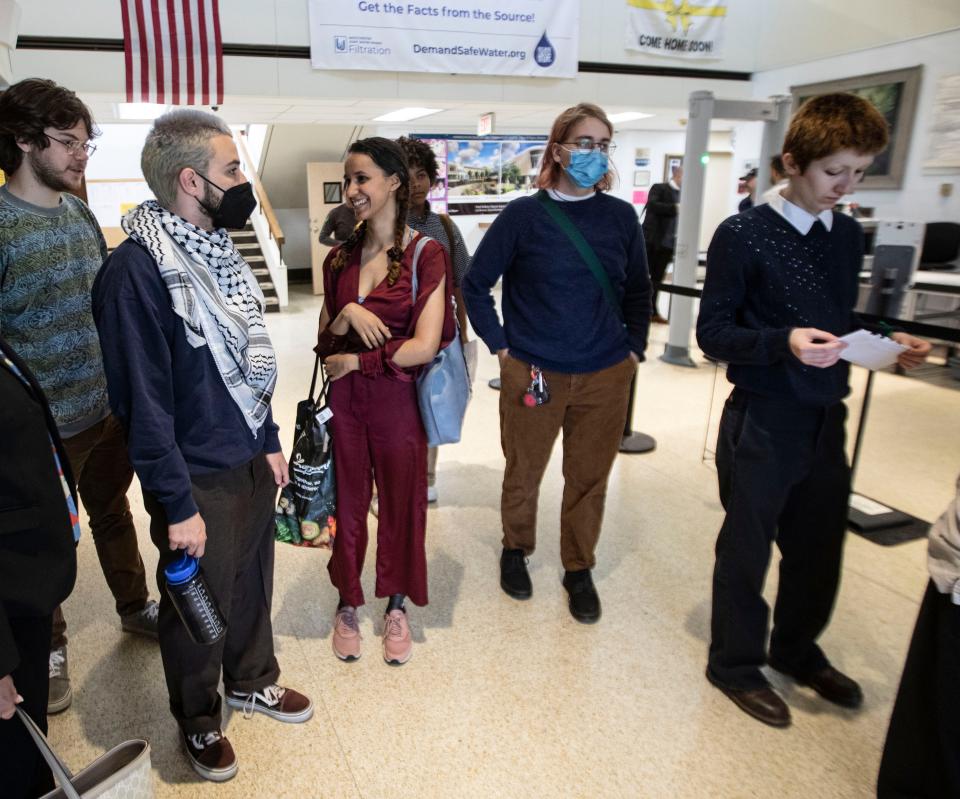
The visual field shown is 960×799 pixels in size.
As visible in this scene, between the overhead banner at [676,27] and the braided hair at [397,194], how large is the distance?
5396 mm

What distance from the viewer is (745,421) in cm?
191

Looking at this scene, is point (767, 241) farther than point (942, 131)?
No

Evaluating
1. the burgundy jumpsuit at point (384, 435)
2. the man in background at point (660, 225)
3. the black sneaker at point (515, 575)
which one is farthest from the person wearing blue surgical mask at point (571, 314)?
the man in background at point (660, 225)

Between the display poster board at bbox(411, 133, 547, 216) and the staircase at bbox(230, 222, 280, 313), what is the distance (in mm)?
2872

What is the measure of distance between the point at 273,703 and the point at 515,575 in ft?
3.36

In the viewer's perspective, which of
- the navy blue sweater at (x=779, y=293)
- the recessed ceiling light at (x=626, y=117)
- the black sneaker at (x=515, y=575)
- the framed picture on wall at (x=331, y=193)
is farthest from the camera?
the framed picture on wall at (x=331, y=193)

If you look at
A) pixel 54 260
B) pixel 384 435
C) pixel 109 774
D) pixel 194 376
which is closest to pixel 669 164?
pixel 384 435

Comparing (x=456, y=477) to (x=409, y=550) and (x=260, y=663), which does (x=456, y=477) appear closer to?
(x=409, y=550)

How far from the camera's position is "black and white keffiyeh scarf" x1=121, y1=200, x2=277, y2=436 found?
58.5 inches

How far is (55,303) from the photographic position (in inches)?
75.5

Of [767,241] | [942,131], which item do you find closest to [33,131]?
[767,241]

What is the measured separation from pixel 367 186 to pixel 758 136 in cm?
720

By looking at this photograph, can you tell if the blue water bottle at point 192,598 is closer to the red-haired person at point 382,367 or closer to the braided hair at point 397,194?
the red-haired person at point 382,367

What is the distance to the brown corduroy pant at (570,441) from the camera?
238 centimetres
